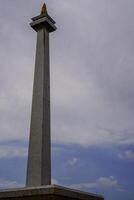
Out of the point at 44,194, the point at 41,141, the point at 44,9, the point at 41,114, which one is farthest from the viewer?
the point at 44,9

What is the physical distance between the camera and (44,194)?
1125 centimetres

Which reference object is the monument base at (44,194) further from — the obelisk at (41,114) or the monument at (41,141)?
the obelisk at (41,114)

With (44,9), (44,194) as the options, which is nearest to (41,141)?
(44,194)

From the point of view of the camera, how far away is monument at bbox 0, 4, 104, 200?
457 inches

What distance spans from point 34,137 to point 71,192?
9.61 feet

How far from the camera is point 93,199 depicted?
13.6 metres

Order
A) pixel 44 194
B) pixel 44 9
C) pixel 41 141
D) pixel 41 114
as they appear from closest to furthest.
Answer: pixel 44 194 < pixel 41 141 < pixel 41 114 < pixel 44 9

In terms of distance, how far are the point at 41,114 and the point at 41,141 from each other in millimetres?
1262

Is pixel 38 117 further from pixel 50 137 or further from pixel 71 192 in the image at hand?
pixel 71 192

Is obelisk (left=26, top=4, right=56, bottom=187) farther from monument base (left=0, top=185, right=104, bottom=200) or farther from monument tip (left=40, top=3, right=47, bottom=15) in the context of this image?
monument base (left=0, top=185, right=104, bottom=200)

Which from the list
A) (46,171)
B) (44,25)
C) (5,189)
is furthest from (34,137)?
(44,25)

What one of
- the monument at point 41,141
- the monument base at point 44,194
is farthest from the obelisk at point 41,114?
the monument base at point 44,194

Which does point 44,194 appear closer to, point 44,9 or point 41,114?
point 41,114

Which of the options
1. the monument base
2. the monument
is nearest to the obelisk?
the monument
